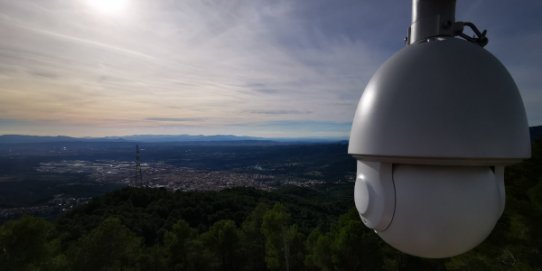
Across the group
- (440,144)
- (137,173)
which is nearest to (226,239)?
(440,144)

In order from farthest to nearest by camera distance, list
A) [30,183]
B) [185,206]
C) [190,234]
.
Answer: [30,183]
[185,206]
[190,234]

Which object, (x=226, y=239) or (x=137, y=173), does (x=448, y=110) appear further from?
(x=137, y=173)

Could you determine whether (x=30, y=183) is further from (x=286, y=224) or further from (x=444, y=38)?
(x=444, y=38)

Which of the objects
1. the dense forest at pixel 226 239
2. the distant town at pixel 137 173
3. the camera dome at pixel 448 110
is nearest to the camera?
the camera dome at pixel 448 110

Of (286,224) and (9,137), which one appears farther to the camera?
(9,137)

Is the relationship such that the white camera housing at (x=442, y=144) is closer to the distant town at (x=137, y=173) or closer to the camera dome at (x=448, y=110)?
the camera dome at (x=448, y=110)

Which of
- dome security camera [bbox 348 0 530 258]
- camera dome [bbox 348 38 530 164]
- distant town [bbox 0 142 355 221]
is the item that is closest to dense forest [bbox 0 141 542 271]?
distant town [bbox 0 142 355 221]

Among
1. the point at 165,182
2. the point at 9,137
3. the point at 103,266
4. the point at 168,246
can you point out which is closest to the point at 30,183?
the point at 165,182

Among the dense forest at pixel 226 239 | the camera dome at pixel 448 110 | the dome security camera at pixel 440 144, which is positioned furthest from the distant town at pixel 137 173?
the dense forest at pixel 226 239
